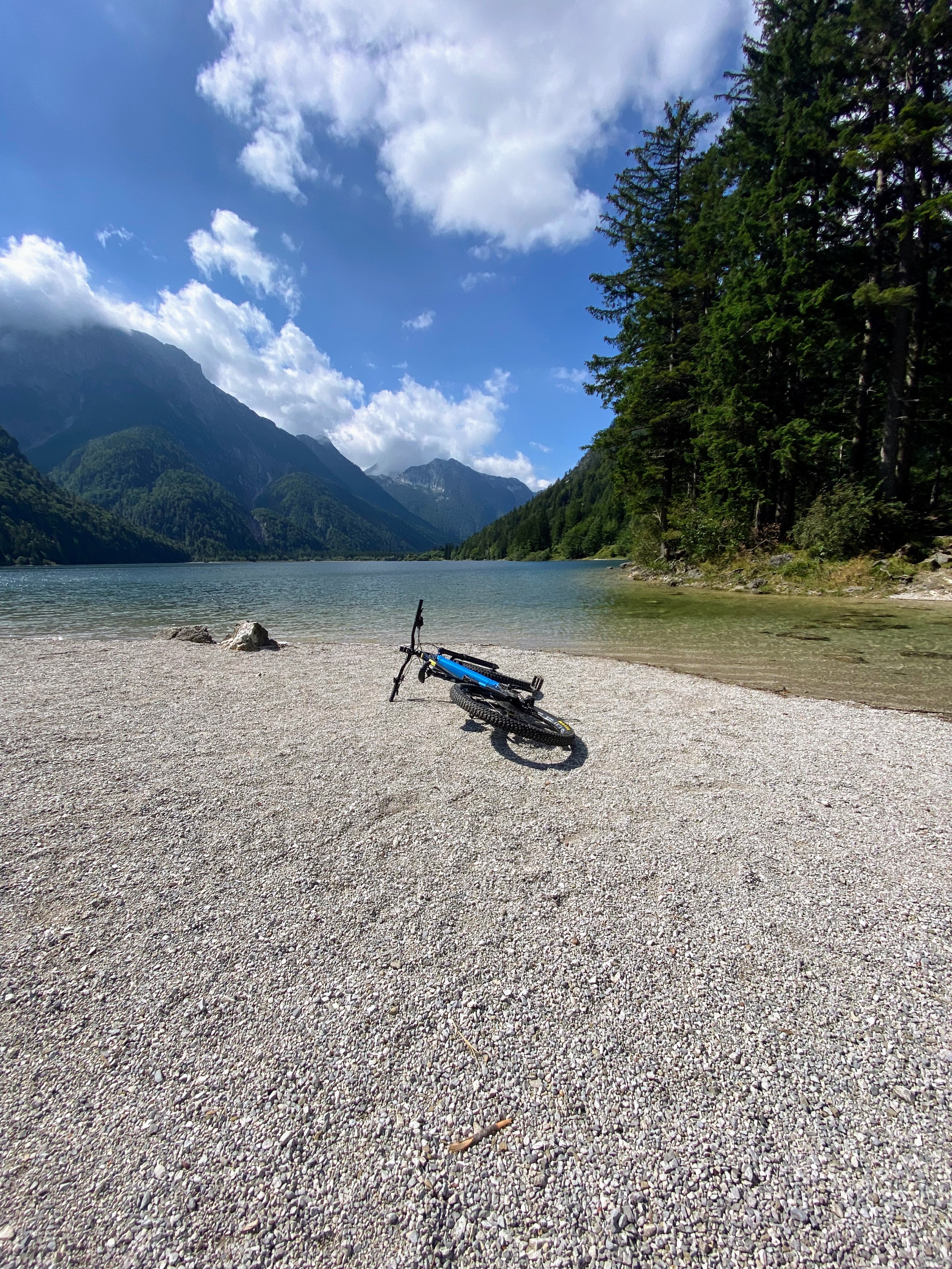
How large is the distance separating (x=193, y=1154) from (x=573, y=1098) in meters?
1.80

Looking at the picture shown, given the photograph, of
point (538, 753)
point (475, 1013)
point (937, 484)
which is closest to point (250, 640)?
point (538, 753)

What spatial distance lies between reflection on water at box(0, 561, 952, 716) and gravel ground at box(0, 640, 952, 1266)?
18.4 ft

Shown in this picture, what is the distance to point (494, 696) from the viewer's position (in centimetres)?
724

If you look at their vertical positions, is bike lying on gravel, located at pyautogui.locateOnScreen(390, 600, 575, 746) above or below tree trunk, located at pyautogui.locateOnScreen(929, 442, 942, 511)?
below

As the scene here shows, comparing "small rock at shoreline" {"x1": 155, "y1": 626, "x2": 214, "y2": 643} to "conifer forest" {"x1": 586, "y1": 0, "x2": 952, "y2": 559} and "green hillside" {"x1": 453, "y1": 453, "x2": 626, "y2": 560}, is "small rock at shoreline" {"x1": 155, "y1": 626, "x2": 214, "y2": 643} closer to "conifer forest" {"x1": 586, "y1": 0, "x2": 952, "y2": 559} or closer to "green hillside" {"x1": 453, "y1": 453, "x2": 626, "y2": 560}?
"conifer forest" {"x1": 586, "y1": 0, "x2": 952, "y2": 559}

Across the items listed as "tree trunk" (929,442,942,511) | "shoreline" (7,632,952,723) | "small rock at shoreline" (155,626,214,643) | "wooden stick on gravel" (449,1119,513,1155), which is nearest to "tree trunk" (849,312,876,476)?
"tree trunk" (929,442,942,511)

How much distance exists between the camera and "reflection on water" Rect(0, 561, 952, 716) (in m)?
11.2

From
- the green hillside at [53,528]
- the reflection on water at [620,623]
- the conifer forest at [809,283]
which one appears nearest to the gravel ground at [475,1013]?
the reflection on water at [620,623]

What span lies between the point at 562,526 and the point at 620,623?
12620cm

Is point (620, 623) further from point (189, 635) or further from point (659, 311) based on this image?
point (659, 311)

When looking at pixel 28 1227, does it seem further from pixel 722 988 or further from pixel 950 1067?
pixel 950 1067

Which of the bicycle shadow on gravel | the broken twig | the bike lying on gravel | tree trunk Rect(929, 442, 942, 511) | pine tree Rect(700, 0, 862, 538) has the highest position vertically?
pine tree Rect(700, 0, 862, 538)

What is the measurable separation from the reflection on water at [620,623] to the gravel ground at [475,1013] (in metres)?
5.61

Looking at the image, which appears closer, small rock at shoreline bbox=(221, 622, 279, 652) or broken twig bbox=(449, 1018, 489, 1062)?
broken twig bbox=(449, 1018, 489, 1062)
